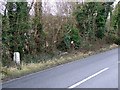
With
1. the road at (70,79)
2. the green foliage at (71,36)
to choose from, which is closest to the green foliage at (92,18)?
the green foliage at (71,36)

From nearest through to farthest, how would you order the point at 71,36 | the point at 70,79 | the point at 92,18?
the point at 70,79 < the point at 71,36 < the point at 92,18

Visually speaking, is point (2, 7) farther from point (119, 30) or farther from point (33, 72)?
point (119, 30)

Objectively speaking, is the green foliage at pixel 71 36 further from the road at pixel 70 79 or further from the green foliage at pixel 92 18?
the road at pixel 70 79

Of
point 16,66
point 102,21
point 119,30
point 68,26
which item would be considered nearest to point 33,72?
point 16,66

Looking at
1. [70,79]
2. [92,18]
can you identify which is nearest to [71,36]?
[92,18]

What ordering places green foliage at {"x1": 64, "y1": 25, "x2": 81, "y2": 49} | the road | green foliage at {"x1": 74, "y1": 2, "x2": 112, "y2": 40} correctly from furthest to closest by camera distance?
green foliage at {"x1": 74, "y1": 2, "x2": 112, "y2": 40} → green foliage at {"x1": 64, "y1": 25, "x2": 81, "y2": 49} → the road

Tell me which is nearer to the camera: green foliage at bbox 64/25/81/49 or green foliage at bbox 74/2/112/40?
green foliage at bbox 64/25/81/49

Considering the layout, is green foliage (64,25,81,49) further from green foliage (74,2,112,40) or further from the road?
the road

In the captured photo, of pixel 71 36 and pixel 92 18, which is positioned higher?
pixel 92 18

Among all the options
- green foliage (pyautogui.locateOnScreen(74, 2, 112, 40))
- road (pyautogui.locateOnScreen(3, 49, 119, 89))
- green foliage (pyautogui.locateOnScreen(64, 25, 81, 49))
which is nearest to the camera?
road (pyautogui.locateOnScreen(3, 49, 119, 89))

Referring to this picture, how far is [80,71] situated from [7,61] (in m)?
4.23

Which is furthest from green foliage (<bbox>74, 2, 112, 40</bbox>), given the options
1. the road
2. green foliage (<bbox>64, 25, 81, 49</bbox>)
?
the road

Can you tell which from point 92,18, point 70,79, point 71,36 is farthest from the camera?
point 92,18

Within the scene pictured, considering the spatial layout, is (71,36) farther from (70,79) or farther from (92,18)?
(70,79)
